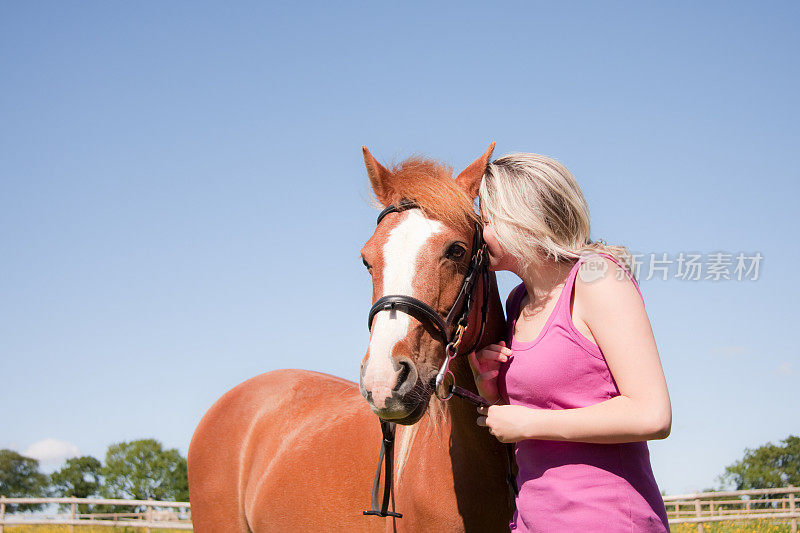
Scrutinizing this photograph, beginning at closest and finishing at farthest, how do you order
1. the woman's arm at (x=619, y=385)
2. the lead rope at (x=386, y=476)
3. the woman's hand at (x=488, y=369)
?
the woman's arm at (x=619, y=385) → the woman's hand at (x=488, y=369) → the lead rope at (x=386, y=476)

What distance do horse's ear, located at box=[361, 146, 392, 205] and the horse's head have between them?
9cm

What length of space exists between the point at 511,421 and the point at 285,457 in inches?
103

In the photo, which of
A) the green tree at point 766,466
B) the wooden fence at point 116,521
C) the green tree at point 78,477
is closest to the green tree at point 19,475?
the green tree at point 78,477

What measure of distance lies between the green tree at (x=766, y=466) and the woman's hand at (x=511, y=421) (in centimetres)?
3948

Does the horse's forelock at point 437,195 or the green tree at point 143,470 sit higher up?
the horse's forelock at point 437,195

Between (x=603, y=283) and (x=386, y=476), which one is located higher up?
(x=603, y=283)

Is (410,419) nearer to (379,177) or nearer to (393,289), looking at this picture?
(393,289)

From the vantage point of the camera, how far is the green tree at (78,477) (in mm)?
46625

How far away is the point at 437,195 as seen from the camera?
8.28 ft

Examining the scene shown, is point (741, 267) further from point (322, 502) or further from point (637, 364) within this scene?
point (322, 502)

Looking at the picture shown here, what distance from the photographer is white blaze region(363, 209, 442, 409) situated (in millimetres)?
2084

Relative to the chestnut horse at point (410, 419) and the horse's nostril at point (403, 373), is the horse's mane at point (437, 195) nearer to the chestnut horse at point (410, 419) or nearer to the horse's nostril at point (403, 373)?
the chestnut horse at point (410, 419)

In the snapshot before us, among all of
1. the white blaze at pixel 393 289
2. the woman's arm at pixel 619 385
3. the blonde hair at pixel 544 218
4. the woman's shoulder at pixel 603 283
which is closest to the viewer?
the woman's arm at pixel 619 385

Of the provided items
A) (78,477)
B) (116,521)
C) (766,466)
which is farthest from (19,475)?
(766,466)
